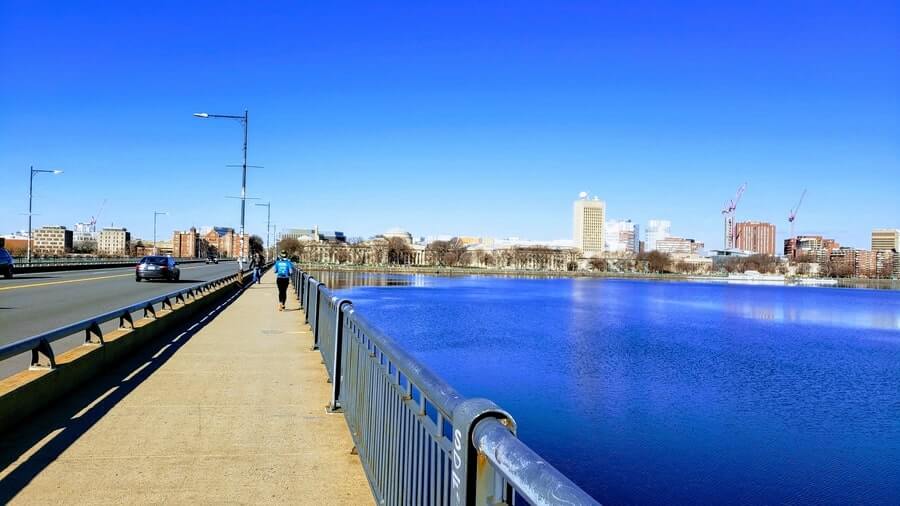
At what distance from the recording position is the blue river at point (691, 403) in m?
12.8

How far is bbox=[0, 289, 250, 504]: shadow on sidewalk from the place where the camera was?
18.5ft

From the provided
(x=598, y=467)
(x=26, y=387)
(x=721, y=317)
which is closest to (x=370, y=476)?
(x=26, y=387)

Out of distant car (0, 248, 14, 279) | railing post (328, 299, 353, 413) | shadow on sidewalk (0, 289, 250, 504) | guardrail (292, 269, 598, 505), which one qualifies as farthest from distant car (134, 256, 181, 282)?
guardrail (292, 269, 598, 505)

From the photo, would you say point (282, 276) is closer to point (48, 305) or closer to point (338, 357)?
point (48, 305)

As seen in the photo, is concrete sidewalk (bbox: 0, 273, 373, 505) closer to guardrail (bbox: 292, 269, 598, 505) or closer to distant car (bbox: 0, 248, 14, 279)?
guardrail (bbox: 292, 269, 598, 505)

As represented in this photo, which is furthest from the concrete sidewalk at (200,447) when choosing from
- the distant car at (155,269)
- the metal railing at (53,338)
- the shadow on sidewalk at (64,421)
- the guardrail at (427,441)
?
the distant car at (155,269)

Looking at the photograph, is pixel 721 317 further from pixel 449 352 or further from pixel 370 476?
pixel 370 476

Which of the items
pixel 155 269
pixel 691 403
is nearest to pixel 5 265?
pixel 155 269

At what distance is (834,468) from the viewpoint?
45.9 feet

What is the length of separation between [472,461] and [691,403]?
59.0 ft

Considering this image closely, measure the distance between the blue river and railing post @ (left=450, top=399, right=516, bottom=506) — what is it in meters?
9.53

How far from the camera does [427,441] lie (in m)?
3.65

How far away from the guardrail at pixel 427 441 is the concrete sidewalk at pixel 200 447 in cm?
45

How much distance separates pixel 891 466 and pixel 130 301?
21539mm
